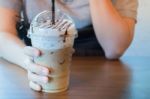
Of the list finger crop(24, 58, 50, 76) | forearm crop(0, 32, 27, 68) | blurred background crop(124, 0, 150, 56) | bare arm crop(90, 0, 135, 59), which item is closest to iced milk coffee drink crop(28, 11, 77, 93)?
finger crop(24, 58, 50, 76)

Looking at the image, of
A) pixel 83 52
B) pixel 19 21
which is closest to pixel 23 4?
pixel 19 21

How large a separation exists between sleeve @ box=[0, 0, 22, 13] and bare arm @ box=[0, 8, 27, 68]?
0.6 inches

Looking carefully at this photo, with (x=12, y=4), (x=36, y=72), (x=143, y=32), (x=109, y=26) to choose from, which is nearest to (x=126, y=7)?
(x=109, y=26)

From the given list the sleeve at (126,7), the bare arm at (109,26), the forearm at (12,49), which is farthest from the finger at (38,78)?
the sleeve at (126,7)

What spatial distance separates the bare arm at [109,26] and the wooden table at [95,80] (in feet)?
0.57

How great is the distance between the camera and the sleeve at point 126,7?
1.34m

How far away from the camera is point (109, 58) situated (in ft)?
3.76

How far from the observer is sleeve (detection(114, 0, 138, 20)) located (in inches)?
52.9

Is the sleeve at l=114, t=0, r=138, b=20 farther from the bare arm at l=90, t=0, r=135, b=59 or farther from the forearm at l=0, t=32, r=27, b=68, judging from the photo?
the forearm at l=0, t=32, r=27, b=68

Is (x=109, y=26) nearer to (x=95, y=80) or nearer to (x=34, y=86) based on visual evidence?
(x=95, y=80)

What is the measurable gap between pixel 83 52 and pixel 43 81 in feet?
1.35

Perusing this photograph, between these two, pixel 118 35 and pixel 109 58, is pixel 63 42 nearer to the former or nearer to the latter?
pixel 109 58

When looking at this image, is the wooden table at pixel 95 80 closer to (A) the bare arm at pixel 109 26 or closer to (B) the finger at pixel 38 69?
(B) the finger at pixel 38 69

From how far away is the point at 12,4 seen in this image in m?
1.31
